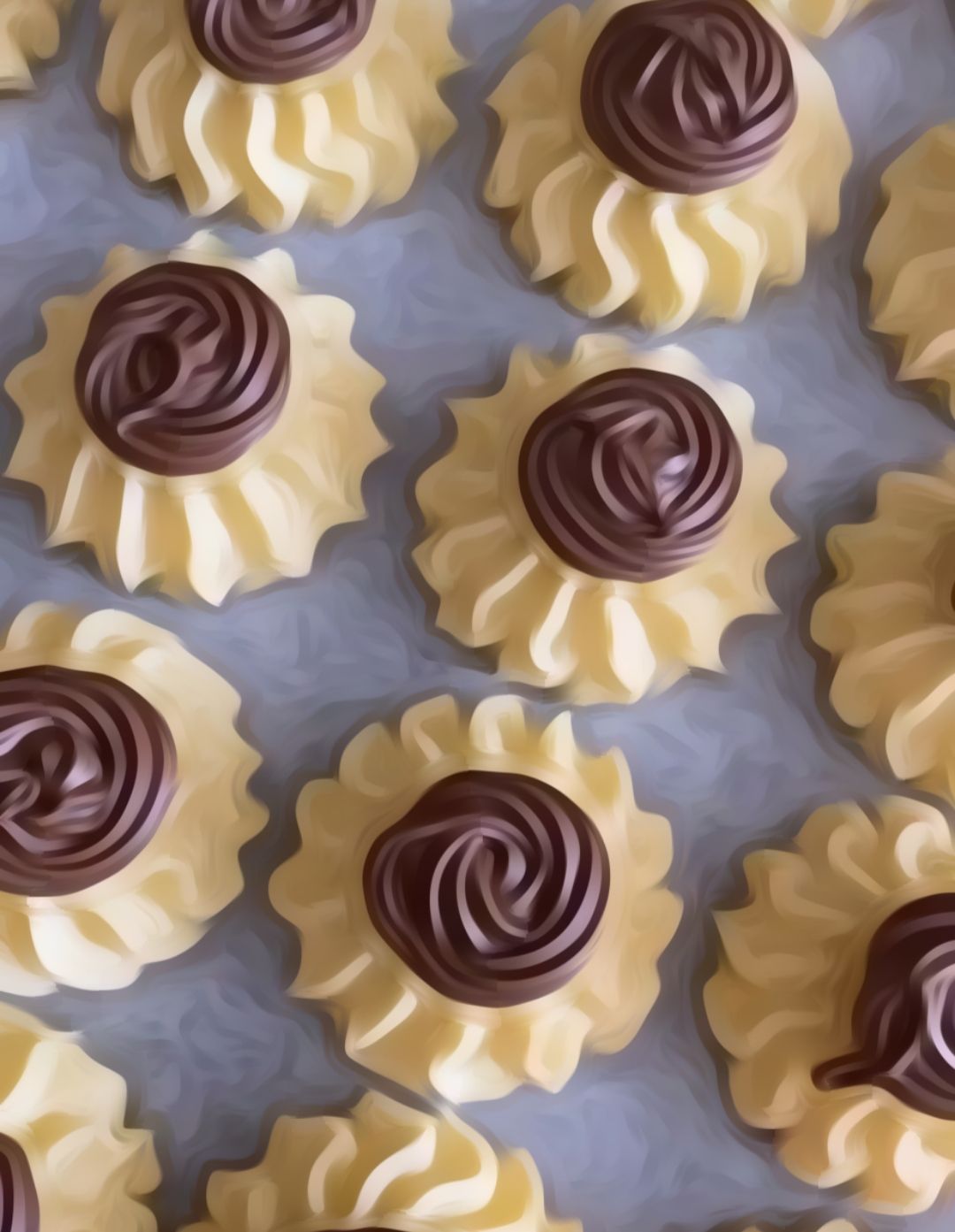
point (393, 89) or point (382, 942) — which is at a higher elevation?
point (393, 89)

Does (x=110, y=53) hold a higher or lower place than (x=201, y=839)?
higher

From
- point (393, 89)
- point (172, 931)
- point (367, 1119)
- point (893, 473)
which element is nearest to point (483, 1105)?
point (367, 1119)

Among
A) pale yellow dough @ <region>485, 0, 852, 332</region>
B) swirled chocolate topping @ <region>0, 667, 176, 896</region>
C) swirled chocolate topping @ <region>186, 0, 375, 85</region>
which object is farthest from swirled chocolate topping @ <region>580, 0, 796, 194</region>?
swirled chocolate topping @ <region>0, 667, 176, 896</region>

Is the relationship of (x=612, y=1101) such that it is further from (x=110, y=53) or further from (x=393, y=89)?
(x=110, y=53)

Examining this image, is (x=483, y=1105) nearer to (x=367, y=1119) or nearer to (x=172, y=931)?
(x=367, y=1119)

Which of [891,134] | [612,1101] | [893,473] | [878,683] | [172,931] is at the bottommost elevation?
[612,1101]

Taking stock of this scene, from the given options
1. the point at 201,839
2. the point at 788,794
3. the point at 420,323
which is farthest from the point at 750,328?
the point at 201,839

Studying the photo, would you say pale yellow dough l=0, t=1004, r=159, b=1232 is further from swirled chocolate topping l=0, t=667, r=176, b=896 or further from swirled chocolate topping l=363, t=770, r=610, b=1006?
swirled chocolate topping l=363, t=770, r=610, b=1006

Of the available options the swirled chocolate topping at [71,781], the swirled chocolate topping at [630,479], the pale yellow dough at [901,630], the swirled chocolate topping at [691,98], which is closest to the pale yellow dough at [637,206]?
the swirled chocolate topping at [691,98]

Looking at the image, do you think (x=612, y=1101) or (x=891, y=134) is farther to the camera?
(x=891, y=134)
